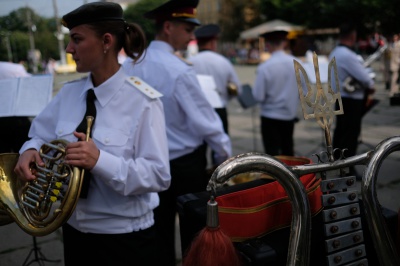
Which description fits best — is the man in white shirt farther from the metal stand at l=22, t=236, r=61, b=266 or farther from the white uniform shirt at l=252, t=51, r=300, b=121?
the white uniform shirt at l=252, t=51, r=300, b=121

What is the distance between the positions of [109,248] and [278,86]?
356 centimetres

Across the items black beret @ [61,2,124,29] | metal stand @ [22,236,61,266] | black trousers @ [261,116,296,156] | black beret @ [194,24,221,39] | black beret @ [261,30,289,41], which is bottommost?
metal stand @ [22,236,61,266]

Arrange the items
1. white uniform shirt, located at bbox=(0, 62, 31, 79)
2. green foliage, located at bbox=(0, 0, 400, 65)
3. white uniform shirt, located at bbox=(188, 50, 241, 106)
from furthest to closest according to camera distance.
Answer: white uniform shirt, located at bbox=(188, 50, 241, 106)
green foliage, located at bbox=(0, 0, 400, 65)
white uniform shirt, located at bbox=(0, 62, 31, 79)

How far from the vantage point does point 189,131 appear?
2.65 m

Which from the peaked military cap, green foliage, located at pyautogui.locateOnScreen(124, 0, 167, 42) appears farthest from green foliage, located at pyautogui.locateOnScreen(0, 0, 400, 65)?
the peaked military cap

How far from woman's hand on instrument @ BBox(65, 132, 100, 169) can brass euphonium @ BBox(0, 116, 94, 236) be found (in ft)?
0.09

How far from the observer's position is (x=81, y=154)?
1.42m

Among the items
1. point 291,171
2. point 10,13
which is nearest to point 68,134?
point 291,171

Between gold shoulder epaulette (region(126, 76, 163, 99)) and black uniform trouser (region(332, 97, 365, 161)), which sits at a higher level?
gold shoulder epaulette (region(126, 76, 163, 99))

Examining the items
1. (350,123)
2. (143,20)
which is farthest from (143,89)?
(350,123)

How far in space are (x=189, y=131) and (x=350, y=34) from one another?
3.15m

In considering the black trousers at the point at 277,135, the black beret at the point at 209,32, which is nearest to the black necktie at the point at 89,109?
the black trousers at the point at 277,135

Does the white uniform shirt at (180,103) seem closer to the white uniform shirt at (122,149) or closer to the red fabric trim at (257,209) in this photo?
the white uniform shirt at (122,149)

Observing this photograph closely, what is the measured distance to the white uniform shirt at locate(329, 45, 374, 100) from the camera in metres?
4.75
